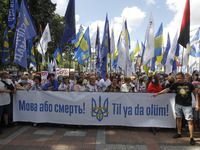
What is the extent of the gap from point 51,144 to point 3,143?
1.21m

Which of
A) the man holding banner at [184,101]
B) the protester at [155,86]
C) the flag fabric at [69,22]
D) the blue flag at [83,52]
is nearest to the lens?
the man holding banner at [184,101]

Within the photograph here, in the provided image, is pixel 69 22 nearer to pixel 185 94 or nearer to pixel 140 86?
pixel 140 86

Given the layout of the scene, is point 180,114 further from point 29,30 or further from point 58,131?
point 29,30

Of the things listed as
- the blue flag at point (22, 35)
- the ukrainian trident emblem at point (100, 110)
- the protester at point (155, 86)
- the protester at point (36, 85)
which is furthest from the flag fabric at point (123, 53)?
the blue flag at point (22, 35)

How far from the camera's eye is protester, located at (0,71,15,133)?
4656 mm

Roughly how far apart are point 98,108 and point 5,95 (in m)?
2.80

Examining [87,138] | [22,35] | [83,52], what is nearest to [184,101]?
[87,138]

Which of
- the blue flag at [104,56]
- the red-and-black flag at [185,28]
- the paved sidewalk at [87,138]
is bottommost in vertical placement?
the paved sidewalk at [87,138]

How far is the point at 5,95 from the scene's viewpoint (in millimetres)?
4770

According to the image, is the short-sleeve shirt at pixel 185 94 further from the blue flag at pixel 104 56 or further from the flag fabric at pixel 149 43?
the blue flag at pixel 104 56

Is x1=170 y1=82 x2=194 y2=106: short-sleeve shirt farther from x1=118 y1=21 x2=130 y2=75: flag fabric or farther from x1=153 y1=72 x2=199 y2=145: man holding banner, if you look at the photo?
x1=118 y1=21 x2=130 y2=75: flag fabric

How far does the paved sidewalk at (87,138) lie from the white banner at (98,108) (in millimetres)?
246

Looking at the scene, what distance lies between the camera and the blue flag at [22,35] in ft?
18.3

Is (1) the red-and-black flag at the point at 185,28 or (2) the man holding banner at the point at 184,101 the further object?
(1) the red-and-black flag at the point at 185,28
